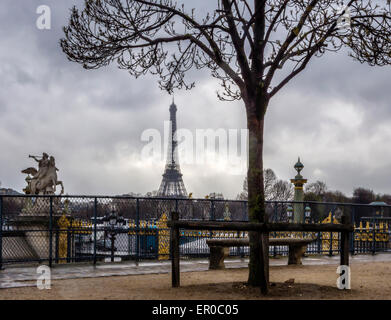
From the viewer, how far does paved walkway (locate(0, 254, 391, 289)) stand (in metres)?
11.0

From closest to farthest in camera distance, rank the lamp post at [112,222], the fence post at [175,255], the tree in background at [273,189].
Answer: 1. the fence post at [175,255]
2. the lamp post at [112,222]
3. the tree in background at [273,189]

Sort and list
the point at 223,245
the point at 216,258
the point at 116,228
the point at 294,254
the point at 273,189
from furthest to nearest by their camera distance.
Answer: the point at 273,189, the point at 116,228, the point at 294,254, the point at 216,258, the point at 223,245

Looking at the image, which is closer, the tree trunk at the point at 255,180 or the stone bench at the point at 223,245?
the tree trunk at the point at 255,180

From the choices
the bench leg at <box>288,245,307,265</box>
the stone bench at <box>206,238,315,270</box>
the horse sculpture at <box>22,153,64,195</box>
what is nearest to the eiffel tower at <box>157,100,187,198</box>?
the horse sculpture at <box>22,153,64,195</box>

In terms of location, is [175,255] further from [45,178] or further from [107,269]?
[45,178]

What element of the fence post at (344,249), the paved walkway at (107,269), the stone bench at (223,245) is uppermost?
the fence post at (344,249)

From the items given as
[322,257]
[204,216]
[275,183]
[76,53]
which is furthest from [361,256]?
[275,183]

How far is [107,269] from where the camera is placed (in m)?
12.8

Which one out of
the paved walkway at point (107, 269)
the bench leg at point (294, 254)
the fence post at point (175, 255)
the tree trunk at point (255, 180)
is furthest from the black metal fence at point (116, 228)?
the tree trunk at point (255, 180)

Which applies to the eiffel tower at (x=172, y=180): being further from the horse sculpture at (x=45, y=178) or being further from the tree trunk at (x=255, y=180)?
the tree trunk at (x=255, y=180)

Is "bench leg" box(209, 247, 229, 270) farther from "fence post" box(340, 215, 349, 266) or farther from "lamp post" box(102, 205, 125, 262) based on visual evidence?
"fence post" box(340, 215, 349, 266)

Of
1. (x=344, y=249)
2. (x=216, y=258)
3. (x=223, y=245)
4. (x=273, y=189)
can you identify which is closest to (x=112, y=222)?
(x=216, y=258)

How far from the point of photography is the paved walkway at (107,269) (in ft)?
36.2
